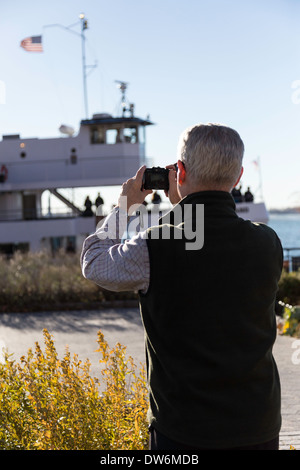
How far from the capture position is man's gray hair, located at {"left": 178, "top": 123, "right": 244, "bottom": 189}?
1.96 m

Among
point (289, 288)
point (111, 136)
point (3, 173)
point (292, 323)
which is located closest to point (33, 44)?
point (111, 136)

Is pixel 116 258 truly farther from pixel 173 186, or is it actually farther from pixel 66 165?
pixel 66 165

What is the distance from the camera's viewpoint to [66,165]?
31.8m

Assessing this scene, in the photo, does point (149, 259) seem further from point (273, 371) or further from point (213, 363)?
point (273, 371)

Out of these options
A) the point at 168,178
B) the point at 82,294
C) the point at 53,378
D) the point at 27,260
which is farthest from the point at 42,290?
the point at 168,178

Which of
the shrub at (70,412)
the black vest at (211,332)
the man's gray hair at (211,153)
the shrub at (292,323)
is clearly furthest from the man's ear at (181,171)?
the shrub at (292,323)

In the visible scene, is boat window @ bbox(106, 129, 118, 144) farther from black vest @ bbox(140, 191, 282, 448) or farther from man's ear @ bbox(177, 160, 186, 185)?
black vest @ bbox(140, 191, 282, 448)

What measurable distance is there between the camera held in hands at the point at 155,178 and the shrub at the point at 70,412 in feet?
4.62

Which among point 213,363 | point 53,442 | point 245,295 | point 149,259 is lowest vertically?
point 53,442

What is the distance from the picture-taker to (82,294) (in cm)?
1397

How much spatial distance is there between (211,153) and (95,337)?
8807mm

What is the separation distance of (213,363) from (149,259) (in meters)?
0.38

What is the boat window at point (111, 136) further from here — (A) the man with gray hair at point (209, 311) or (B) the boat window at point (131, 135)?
(A) the man with gray hair at point (209, 311)

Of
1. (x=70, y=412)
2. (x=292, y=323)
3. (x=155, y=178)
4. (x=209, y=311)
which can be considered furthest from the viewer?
(x=292, y=323)
